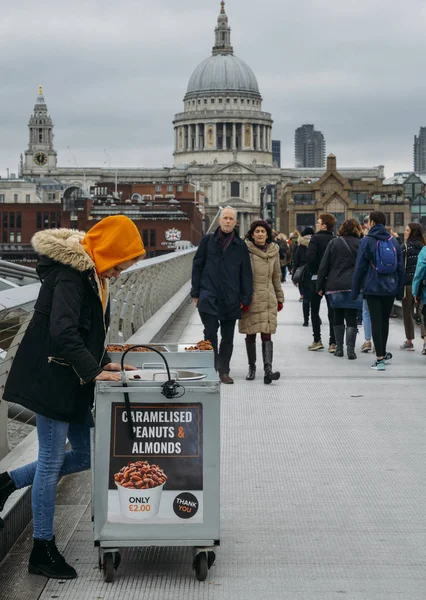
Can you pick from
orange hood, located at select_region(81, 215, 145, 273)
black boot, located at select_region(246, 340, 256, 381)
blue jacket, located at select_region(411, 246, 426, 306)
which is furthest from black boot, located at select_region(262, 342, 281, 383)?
orange hood, located at select_region(81, 215, 145, 273)

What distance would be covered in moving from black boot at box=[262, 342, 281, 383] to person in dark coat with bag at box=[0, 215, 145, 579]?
6017 millimetres

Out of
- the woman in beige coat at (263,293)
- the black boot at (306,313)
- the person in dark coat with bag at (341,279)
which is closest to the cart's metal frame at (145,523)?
the woman in beige coat at (263,293)

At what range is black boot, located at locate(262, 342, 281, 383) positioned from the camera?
37.1 feet

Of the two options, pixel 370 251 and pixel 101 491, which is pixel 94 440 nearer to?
pixel 101 491

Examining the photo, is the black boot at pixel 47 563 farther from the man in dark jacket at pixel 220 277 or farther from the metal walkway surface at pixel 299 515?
the man in dark jacket at pixel 220 277

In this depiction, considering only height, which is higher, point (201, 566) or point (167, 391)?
point (167, 391)

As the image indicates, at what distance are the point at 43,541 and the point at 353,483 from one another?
7.97 ft

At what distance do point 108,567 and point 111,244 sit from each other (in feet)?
4.72

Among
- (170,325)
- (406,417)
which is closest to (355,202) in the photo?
(170,325)

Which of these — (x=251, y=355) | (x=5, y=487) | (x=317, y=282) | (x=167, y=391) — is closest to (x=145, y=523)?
(x=167, y=391)

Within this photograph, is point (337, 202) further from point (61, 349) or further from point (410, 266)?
point (61, 349)

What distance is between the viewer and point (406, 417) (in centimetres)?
935

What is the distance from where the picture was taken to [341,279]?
44.7 ft

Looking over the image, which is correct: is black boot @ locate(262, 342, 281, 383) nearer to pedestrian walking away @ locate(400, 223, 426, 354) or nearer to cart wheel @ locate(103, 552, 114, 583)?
pedestrian walking away @ locate(400, 223, 426, 354)
